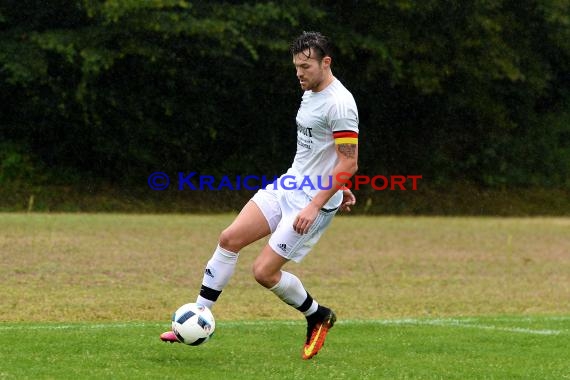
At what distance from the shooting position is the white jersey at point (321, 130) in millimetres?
7805

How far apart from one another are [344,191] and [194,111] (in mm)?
24115

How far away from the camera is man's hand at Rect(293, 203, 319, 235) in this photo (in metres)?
7.68

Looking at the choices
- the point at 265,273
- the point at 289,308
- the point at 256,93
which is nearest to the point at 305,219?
the point at 265,273

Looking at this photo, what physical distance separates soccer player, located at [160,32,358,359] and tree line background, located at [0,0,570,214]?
20688mm

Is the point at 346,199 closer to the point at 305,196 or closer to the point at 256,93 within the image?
the point at 305,196

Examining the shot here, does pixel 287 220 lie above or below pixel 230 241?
above

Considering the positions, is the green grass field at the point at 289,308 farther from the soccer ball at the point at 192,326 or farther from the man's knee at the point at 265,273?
the man's knee at the point at 265,273

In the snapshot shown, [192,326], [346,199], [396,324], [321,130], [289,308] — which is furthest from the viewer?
[289,308]

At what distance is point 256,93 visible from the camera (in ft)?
110

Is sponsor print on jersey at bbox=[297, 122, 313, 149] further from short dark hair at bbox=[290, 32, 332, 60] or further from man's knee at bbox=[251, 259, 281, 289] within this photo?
man's knee at bbox=[251, 259, 281, 289]

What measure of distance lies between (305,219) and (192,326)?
102 centimetres

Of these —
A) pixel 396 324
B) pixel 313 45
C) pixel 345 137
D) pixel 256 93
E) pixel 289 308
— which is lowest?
pixel 256 93

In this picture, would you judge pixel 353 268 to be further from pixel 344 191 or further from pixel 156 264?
pixel 344 191

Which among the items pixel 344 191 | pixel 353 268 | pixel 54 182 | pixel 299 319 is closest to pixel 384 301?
pixel 299 319
